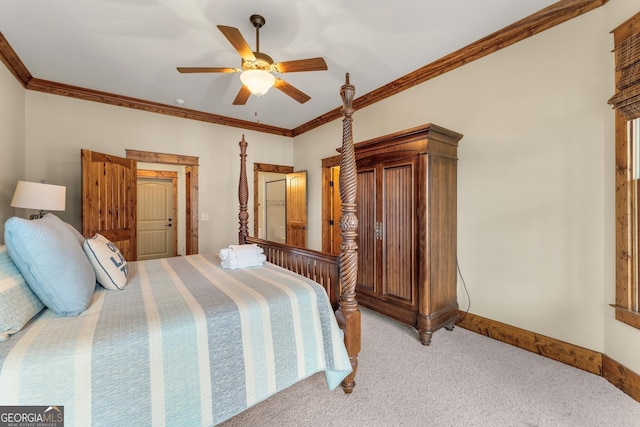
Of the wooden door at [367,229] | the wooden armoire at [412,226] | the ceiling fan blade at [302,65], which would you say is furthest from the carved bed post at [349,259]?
the wooden door at [367,229]

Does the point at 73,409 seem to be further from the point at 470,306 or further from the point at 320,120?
the point at 320,120

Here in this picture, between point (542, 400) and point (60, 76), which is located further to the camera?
point (60, 76)

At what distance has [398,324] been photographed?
2.75m

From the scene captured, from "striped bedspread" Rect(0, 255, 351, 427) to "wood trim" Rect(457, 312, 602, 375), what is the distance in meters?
1.60

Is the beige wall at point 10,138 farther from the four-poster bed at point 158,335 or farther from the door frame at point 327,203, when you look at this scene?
the door frame at point 327,203

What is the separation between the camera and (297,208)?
4.90 meters

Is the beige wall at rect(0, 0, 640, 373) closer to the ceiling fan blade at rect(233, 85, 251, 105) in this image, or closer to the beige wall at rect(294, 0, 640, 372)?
the beige wall at rect(294, 0, 640, 372)

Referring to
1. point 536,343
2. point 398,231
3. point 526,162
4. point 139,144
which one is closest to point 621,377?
point 536,343

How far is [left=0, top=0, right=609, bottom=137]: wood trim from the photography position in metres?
2.05

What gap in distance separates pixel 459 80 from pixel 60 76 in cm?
436

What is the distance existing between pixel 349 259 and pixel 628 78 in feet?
6.81

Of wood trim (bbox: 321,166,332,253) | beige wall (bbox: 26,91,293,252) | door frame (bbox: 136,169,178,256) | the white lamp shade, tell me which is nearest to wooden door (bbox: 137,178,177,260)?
door frame (bbox: 136,169,178,256)

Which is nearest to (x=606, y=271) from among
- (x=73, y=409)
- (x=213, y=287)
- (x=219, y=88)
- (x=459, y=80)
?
(x=459, y=80)

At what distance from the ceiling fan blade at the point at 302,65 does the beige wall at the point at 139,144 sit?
2.71m
